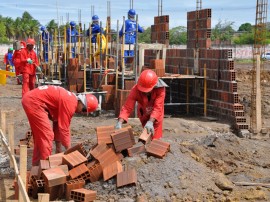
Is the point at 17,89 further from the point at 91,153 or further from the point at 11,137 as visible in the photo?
the point at 91,153

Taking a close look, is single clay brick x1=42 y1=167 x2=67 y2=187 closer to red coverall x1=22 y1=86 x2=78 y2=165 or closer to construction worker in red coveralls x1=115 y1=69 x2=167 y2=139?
red coverall x1=22 y1=86 x2=78 y2=165

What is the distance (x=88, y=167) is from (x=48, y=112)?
1.00m

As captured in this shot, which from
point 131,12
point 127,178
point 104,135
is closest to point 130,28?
point 131,12

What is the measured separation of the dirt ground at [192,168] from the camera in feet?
21.3

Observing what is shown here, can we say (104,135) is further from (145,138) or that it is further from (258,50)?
(258,50)

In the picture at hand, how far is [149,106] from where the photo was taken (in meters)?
7.87

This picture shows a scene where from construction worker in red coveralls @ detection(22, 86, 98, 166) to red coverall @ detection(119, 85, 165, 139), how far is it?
32.4 inches

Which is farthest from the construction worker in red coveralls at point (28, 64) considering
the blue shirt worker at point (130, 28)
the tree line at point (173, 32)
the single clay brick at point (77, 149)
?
the tree line at point (173, 32)

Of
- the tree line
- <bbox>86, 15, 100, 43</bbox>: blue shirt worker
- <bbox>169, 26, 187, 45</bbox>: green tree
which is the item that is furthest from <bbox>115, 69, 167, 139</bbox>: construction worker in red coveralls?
<bbox>169, 26, 187, 45</bbox>: green tree

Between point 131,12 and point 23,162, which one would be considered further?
point 131,12

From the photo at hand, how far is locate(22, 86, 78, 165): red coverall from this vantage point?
6828 millimetres

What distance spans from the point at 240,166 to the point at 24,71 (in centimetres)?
767

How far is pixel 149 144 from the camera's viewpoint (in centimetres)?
722

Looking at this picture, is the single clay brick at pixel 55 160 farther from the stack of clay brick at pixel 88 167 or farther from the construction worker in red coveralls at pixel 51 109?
the construction worker in red coveralls at pixel 51 109
